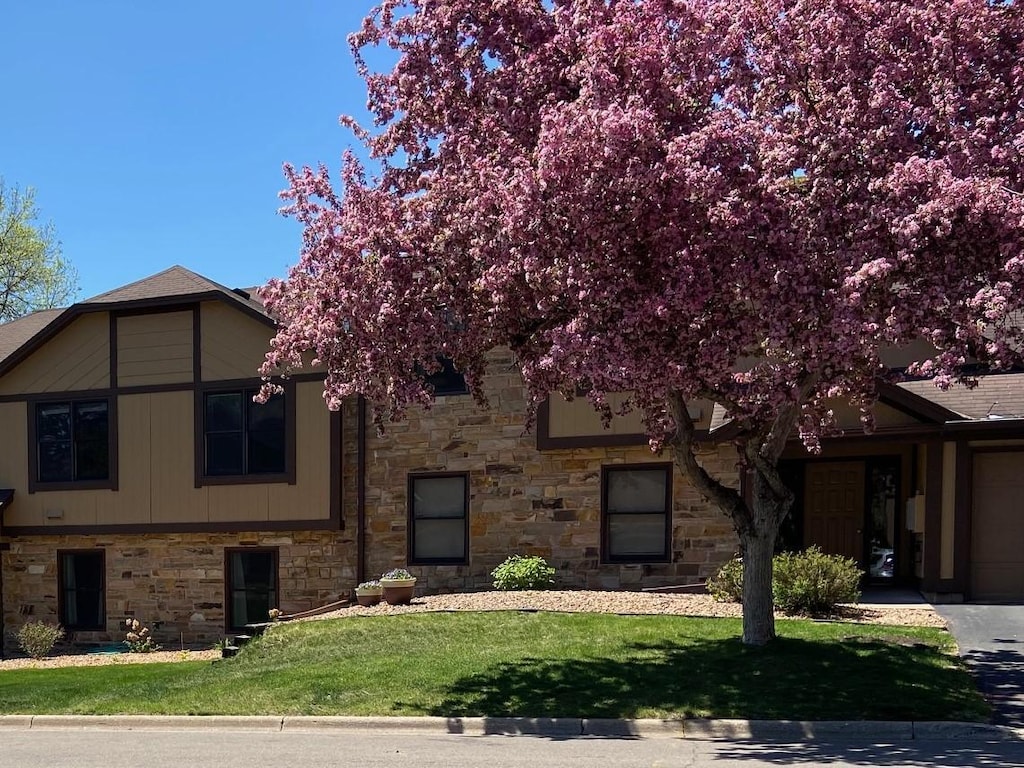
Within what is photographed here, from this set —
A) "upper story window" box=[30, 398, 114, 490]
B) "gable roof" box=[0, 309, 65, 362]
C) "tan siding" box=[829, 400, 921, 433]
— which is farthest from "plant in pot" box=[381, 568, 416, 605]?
"gable roof" box=[0, 309, 65, 362]

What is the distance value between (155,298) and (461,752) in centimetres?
1412

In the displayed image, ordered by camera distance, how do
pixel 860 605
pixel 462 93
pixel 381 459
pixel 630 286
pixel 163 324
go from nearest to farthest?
pixel 630 286, pixel 462 93, pixel 860 605, pixel 381 459, pixel 163 324

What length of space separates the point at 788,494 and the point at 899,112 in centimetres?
414

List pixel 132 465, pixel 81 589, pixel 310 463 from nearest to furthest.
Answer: pixel 310 463
pixel 132 465
pixel 81 589

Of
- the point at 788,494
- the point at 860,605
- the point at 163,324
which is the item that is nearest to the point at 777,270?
the point at 788,494

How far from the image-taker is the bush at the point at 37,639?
18.9 metres

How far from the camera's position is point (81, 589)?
20594mm

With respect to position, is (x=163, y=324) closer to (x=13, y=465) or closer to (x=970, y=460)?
(x=13, y=465)

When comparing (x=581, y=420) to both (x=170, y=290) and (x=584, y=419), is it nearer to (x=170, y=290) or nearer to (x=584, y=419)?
(x=584, y=419)

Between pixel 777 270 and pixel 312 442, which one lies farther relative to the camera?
pixel 312 442

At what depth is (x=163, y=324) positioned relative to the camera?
65.2 feet

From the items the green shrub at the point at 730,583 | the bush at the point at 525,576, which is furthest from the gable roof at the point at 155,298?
the green shrub at the point at 730,583

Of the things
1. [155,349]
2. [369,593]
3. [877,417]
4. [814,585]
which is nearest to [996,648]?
[814,585]

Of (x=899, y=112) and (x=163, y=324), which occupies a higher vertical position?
(x=899, y=112)
